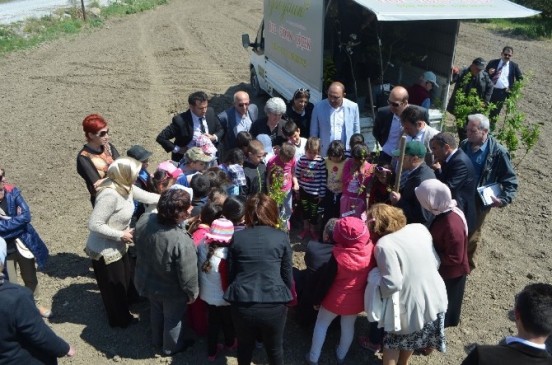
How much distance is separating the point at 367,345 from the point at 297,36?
5.51 metres

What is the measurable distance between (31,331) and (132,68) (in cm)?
1315

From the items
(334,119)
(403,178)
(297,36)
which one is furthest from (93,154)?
(297,36)

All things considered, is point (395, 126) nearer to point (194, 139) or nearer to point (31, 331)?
point (194, 139)

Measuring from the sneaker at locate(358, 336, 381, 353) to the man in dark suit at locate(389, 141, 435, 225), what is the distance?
45.8 inches

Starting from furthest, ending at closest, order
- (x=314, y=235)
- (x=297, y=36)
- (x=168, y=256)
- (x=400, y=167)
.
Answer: (x=297, y=36) → (x=314, y=235) → (x=400, y=167) → (x=168, y=256)

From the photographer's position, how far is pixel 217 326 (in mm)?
4250

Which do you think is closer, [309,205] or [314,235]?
[309,205]

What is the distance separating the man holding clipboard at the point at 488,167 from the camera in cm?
496

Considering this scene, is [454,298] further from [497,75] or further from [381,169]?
[497,75]

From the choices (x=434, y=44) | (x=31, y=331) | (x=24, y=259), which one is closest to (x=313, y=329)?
(x=31, y=331)

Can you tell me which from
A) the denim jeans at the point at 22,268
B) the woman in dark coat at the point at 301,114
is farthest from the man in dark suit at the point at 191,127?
the denim jeans at the point at 22,268

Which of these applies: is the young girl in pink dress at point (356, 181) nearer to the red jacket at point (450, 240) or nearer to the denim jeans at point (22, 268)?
the red jacket at point (450, 240)

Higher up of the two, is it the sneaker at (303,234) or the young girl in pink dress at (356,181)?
the young girl in pink dress at (356,181)

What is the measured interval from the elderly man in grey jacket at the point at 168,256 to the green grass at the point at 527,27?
1888cm
